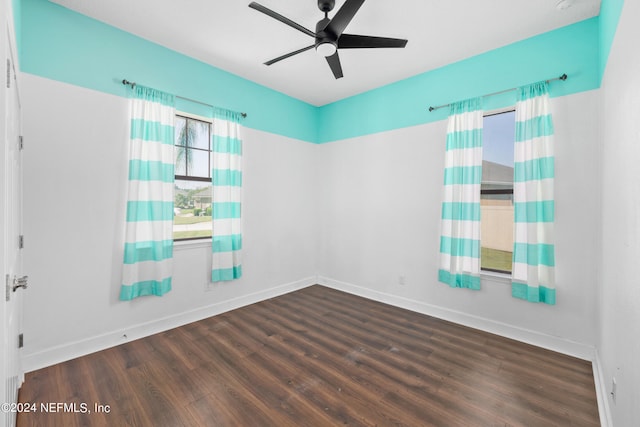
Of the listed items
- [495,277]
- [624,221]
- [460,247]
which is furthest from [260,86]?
[624,221]

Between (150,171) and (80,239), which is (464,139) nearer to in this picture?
(150,171)

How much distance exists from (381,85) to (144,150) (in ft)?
10.4

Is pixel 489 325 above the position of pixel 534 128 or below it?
below

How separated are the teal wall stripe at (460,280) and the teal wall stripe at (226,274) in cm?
257

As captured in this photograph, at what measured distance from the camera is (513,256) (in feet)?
9.35

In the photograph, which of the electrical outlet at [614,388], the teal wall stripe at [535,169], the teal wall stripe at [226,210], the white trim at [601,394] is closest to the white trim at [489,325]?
the white trim at [601,394]

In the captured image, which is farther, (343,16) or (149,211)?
(149,211)

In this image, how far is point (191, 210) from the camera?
3.50 m

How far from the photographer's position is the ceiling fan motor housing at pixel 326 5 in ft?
7.27

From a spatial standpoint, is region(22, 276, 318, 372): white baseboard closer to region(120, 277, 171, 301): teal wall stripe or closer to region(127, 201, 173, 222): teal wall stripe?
region(120, 277, 171, 301): teal wall stripe

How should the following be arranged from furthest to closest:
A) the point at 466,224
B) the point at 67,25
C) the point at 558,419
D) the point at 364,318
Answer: the point at 364,318 < the point at 466,224 < the point at 67,25 < the point at 558,419

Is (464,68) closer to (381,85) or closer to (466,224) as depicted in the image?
(381,85)

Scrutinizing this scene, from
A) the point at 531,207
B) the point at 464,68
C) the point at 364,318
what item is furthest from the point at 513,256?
the point at 464,68

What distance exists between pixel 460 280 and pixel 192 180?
3439 millimetres
